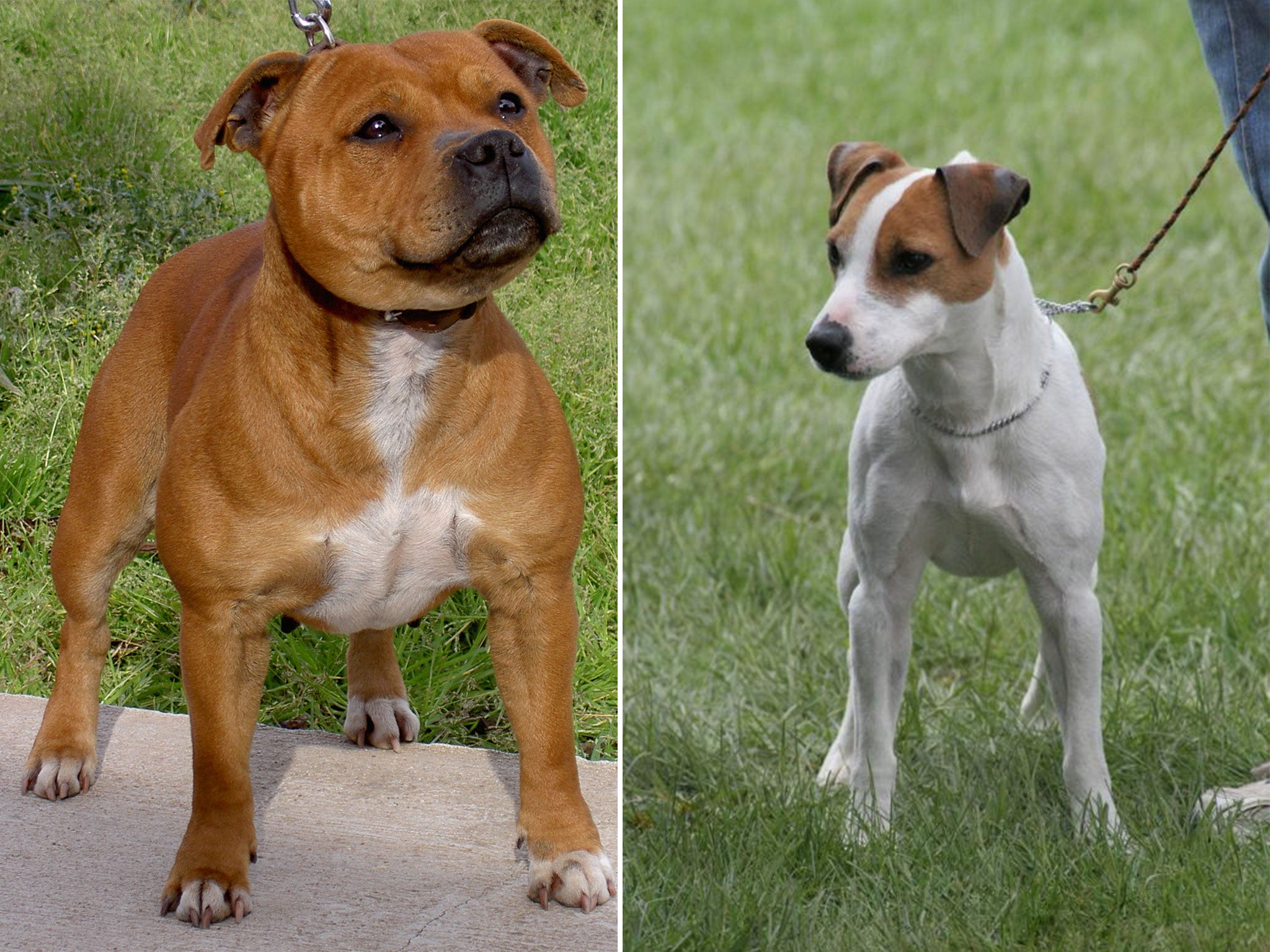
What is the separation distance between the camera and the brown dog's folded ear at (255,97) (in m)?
2.66

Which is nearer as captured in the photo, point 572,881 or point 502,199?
point 502,199

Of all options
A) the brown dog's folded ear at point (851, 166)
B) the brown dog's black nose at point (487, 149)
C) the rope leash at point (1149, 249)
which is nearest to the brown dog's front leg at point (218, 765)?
the brown dog's black nose at point (487, 149)

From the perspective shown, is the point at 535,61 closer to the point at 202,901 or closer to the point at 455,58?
the point at 455,58

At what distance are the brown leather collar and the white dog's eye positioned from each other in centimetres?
94

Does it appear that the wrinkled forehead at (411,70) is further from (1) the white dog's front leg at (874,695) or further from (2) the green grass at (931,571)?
(2) the green grass at (931,571)

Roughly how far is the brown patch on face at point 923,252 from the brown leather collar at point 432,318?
0.93 meters

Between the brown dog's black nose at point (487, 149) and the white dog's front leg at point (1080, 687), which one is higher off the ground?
the brown dog's black nose at point (487, 149)

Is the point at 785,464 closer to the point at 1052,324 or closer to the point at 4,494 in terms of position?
the point at 1052,324

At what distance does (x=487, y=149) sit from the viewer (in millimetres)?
2598

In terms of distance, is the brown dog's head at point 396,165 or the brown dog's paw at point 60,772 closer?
the brown dog's head at point 396,165

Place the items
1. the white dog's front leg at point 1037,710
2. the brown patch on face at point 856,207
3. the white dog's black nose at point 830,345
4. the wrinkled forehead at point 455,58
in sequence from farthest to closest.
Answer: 1. the white dog's front leg at point 1037,710
2. the brown patch on face at point 856,207
3. the white dog's black nose at point 830,345
4. the wrinkled forehead at point 455,58

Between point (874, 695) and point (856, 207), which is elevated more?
point (856, 207)

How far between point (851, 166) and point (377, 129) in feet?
4.17

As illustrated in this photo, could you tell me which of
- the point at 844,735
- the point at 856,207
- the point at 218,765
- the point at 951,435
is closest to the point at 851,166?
the point at 856,207
